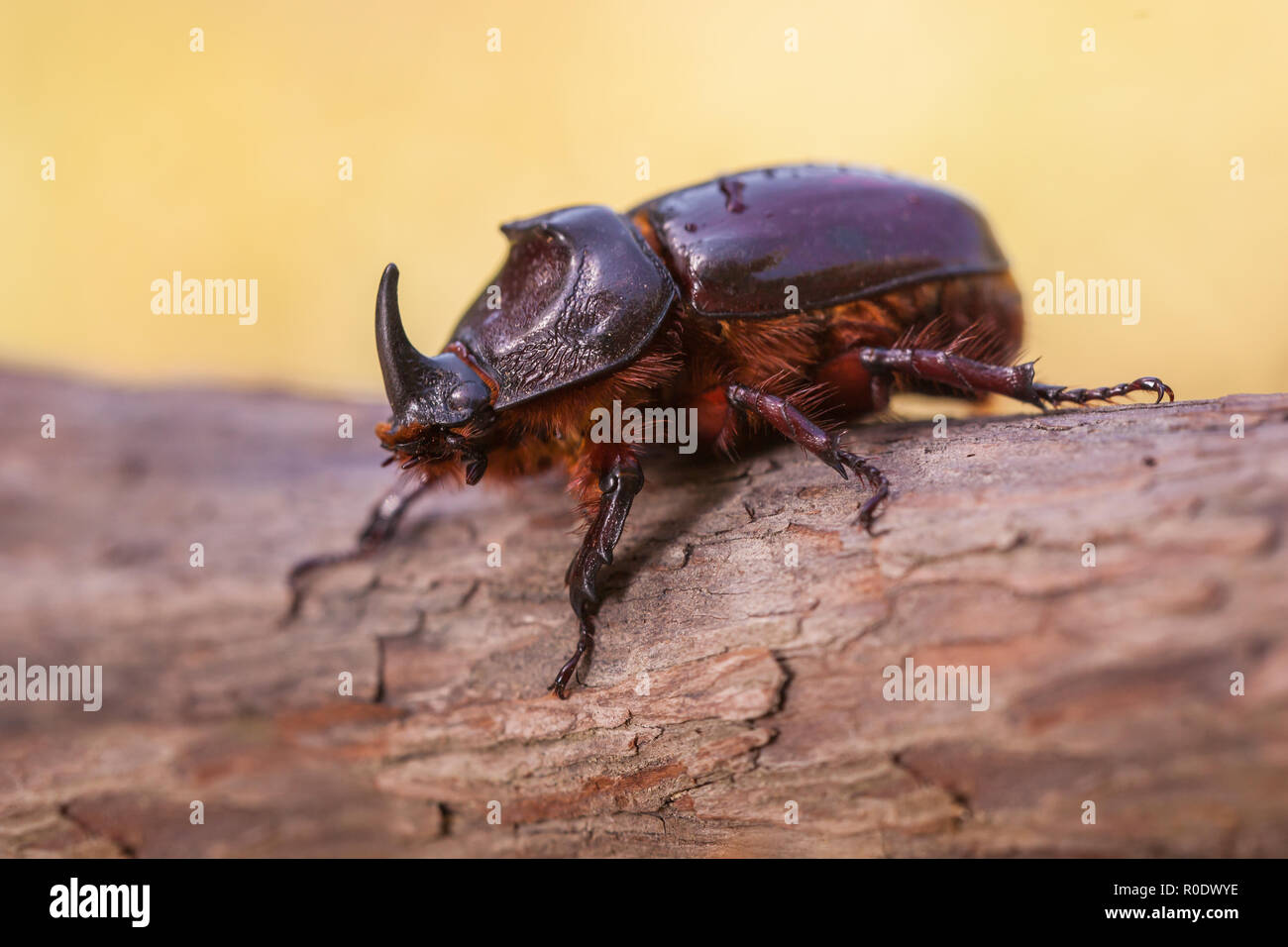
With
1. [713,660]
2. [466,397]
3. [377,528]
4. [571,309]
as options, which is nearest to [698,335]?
[571,309]

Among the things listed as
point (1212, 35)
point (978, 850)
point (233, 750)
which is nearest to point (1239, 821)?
point (978, 850)

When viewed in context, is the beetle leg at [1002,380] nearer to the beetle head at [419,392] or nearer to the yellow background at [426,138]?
the beetle head at [419,392]

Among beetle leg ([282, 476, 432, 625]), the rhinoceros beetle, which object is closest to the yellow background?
beetle leg ([282, 476, 432, 625])

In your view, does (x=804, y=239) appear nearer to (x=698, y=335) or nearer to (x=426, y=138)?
(x=698, y=335)

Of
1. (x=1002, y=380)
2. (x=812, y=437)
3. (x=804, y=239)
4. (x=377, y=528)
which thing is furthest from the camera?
(x=377, y=528)

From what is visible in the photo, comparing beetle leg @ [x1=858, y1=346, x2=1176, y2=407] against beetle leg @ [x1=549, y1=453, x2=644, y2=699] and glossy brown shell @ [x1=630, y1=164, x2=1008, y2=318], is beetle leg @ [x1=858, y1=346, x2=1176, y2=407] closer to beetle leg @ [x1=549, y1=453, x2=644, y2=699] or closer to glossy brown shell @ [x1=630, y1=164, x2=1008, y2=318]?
glossy brown shell @ [x1=630, y1=164, x2=1008, y2=318]

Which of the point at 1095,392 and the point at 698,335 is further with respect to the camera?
the point at 698,335

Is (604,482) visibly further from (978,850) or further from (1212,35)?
(1212,35)
